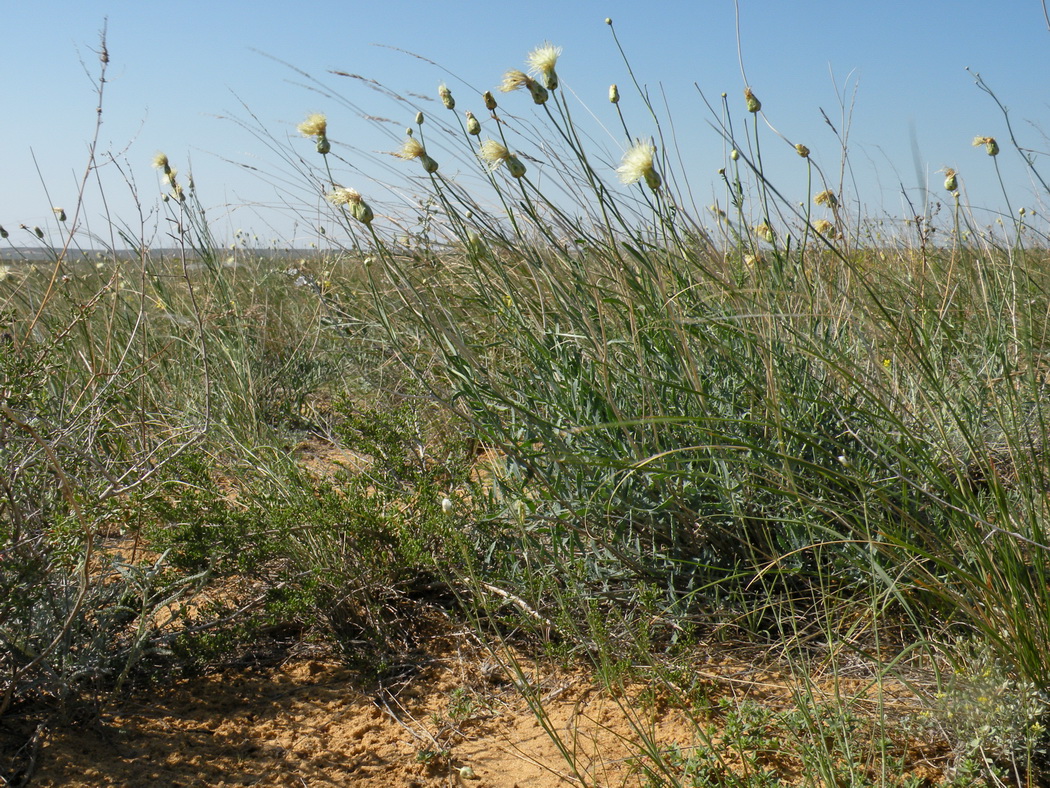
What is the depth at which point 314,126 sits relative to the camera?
2.09m

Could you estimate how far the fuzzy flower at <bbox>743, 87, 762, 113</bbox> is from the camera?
2.11 m

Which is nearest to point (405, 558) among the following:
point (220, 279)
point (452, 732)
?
point (452, 732)

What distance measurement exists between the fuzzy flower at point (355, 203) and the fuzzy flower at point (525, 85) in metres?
0.47

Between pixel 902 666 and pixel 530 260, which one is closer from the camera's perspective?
pixel 902 666

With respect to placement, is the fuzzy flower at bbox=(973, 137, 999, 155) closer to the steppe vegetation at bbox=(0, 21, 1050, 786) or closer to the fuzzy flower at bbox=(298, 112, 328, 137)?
the steppe vegetation at bbox=(0, 21, 1050, 786)

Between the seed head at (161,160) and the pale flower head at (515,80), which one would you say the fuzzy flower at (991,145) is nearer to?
the pale flower head at (515,80)

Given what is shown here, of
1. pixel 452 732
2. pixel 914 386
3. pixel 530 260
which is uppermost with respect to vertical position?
pixel 530 260

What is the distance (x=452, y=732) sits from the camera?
5.23 feet

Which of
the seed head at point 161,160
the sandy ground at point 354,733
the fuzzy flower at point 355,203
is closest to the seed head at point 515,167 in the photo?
the fuzzy flower at point 355,203

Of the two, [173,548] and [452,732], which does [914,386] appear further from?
[173,548]

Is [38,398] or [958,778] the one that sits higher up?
[38,398]

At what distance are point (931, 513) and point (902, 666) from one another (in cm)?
35

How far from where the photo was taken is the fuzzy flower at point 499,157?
6.20 feet

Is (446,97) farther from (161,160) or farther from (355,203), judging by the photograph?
(161,160)
